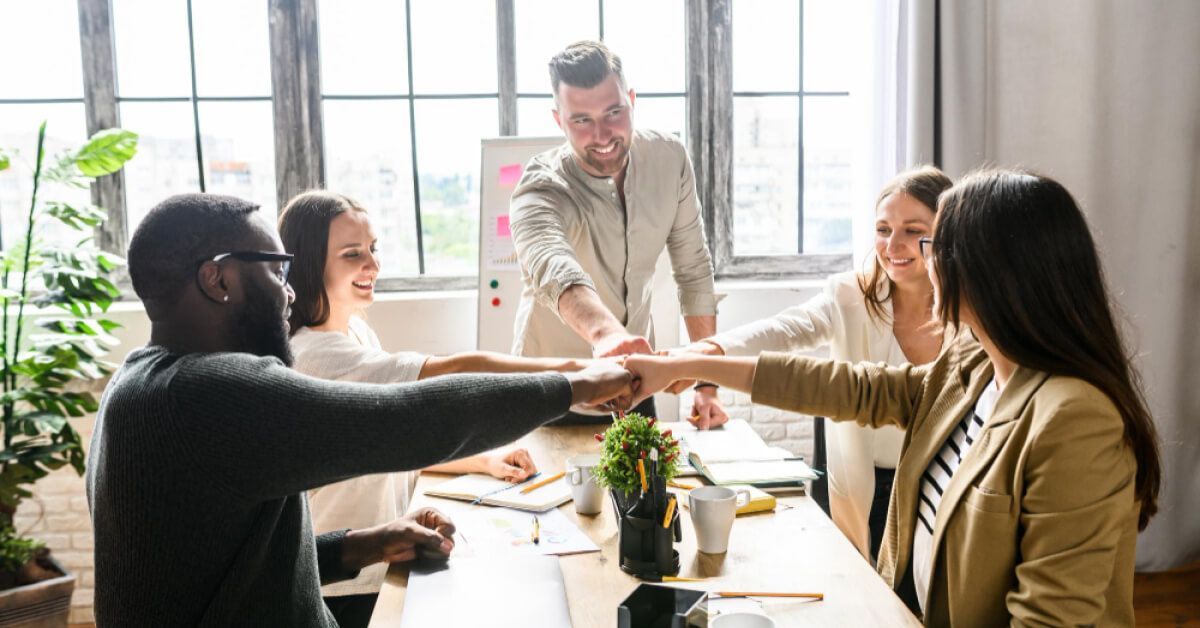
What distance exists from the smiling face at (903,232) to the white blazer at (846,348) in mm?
141

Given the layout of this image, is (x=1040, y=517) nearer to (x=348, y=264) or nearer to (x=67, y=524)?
(x=348, y=264)

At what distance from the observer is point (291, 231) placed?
2.11 m

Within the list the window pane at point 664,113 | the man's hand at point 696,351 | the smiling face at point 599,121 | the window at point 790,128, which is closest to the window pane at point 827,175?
the window at point 790,128

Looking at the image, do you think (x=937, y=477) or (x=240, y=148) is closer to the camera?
(x=937, y=477)

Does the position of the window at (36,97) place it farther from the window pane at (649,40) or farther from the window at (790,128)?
the window at (790,128)

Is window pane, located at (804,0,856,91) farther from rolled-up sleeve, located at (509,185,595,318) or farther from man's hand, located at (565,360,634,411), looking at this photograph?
man's hand, located at (565,360,634,411)

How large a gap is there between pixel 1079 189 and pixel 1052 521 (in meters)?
2.51

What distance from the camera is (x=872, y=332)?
88.8 inches

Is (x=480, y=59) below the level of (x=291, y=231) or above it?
above

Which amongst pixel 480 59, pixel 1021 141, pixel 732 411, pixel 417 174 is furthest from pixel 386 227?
pixel 1021 141

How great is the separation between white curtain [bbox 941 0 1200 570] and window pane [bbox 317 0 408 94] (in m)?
1.99

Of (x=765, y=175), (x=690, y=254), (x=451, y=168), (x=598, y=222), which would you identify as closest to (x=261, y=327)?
(x=598, y=222)

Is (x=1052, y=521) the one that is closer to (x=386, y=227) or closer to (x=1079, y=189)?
(x=1079, y=189)

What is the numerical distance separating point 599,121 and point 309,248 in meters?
0.79
